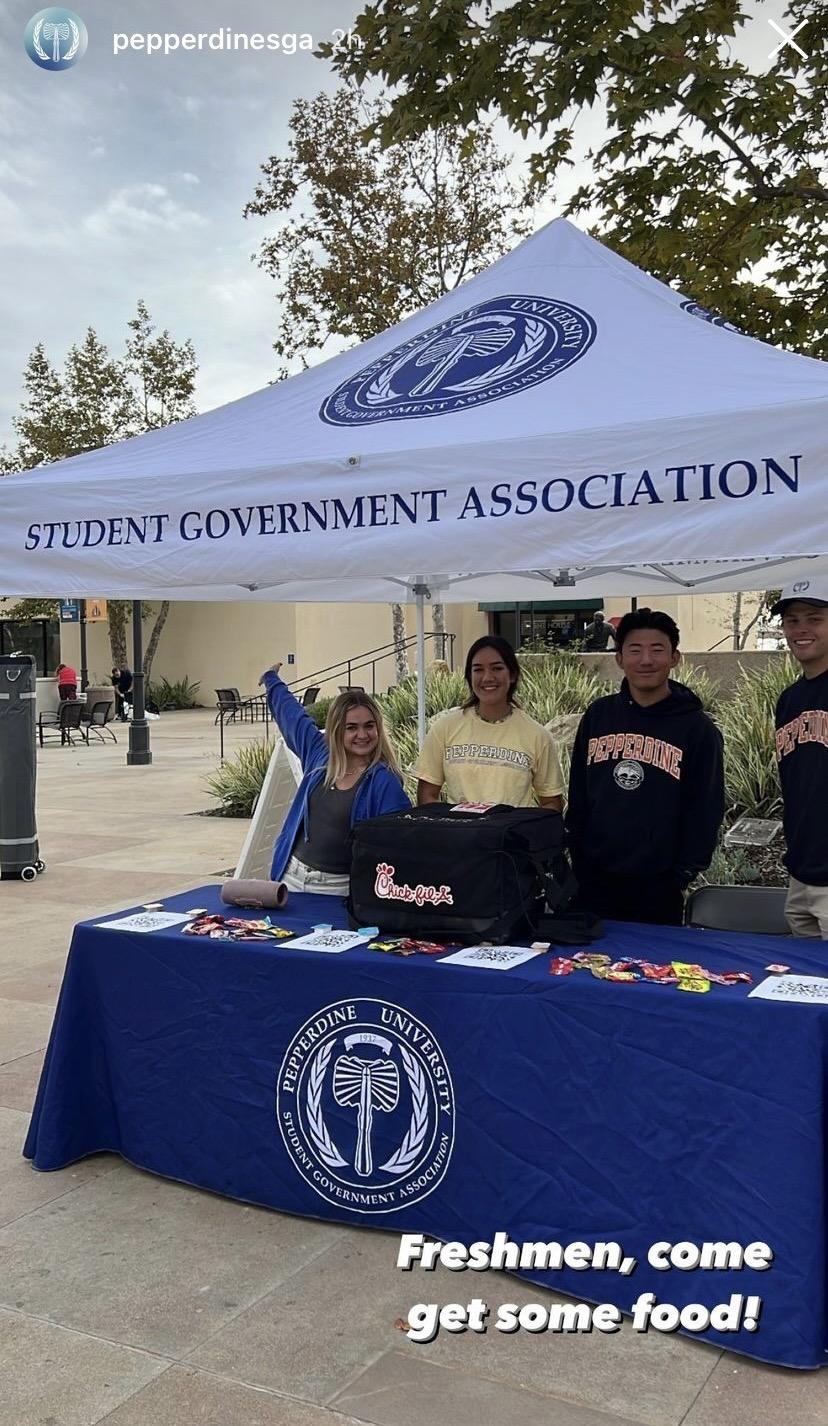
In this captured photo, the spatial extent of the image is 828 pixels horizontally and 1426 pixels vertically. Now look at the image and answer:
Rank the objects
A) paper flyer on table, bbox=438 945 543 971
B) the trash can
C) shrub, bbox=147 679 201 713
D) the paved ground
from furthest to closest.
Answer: shrub, bbox=147 679 201 713
the trash can
paper flyer on table, bbox=438 945 543 971
the paved ground

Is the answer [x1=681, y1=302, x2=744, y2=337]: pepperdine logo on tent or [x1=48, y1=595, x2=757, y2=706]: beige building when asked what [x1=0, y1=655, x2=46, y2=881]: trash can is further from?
[x1=48, y1=595, x2=757, y2=706]: beige building

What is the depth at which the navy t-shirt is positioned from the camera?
137 inches

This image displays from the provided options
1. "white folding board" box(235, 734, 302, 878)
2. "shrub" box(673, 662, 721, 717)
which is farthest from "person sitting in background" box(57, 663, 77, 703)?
"white folding board" box(235, 734, 302, 878)

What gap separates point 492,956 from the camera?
3225mm

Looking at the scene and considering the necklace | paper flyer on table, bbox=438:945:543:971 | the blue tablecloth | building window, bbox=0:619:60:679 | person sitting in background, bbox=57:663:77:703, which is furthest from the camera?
building window, bbox=0:619:60:679

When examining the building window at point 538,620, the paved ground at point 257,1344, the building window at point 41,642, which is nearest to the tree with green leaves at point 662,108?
the paved ground at point 257,1344

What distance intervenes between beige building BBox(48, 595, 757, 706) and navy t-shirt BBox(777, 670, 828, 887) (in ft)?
Answer: 89.7

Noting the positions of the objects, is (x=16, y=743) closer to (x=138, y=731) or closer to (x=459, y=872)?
(x=459, y=872)

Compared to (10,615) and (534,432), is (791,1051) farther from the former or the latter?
(10,615)

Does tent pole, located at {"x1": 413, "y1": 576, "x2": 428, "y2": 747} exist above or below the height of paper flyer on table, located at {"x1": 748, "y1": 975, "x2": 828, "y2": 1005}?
above

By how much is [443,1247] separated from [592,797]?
1.43m

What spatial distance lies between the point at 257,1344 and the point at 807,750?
2.23m

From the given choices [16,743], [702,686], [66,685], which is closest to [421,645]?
[16,743]

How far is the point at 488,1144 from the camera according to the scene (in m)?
3.12
